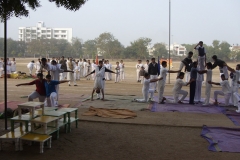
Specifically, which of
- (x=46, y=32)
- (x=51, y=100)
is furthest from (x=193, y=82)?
(x=46, y=32)

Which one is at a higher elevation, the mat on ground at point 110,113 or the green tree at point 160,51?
the green tree at point 160,51

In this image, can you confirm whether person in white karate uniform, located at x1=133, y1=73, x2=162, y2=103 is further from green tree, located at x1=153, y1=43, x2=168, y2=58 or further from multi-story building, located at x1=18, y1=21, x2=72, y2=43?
multi-story building, located at x1=18, y1=21, x2=72, y2=43

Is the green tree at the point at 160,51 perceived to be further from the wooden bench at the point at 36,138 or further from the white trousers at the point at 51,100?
the wooden bench at the point at 36,138

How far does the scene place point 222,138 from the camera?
7766 millimetres

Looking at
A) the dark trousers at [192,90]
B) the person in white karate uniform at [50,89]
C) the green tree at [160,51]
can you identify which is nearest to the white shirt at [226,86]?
the dark trousers at [192,90]

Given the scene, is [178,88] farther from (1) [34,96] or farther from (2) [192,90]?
(1) [34,96]

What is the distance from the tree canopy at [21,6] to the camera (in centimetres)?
623

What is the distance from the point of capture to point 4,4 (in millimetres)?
6227

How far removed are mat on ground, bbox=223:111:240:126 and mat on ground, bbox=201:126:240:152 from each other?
1.11 m

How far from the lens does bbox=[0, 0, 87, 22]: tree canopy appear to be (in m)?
6.23

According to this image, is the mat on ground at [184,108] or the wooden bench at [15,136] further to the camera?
the mat on ground at [184,108]

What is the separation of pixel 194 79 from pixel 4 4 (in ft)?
28.8

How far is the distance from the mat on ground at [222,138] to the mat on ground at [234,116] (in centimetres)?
111

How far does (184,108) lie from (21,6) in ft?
25.5
